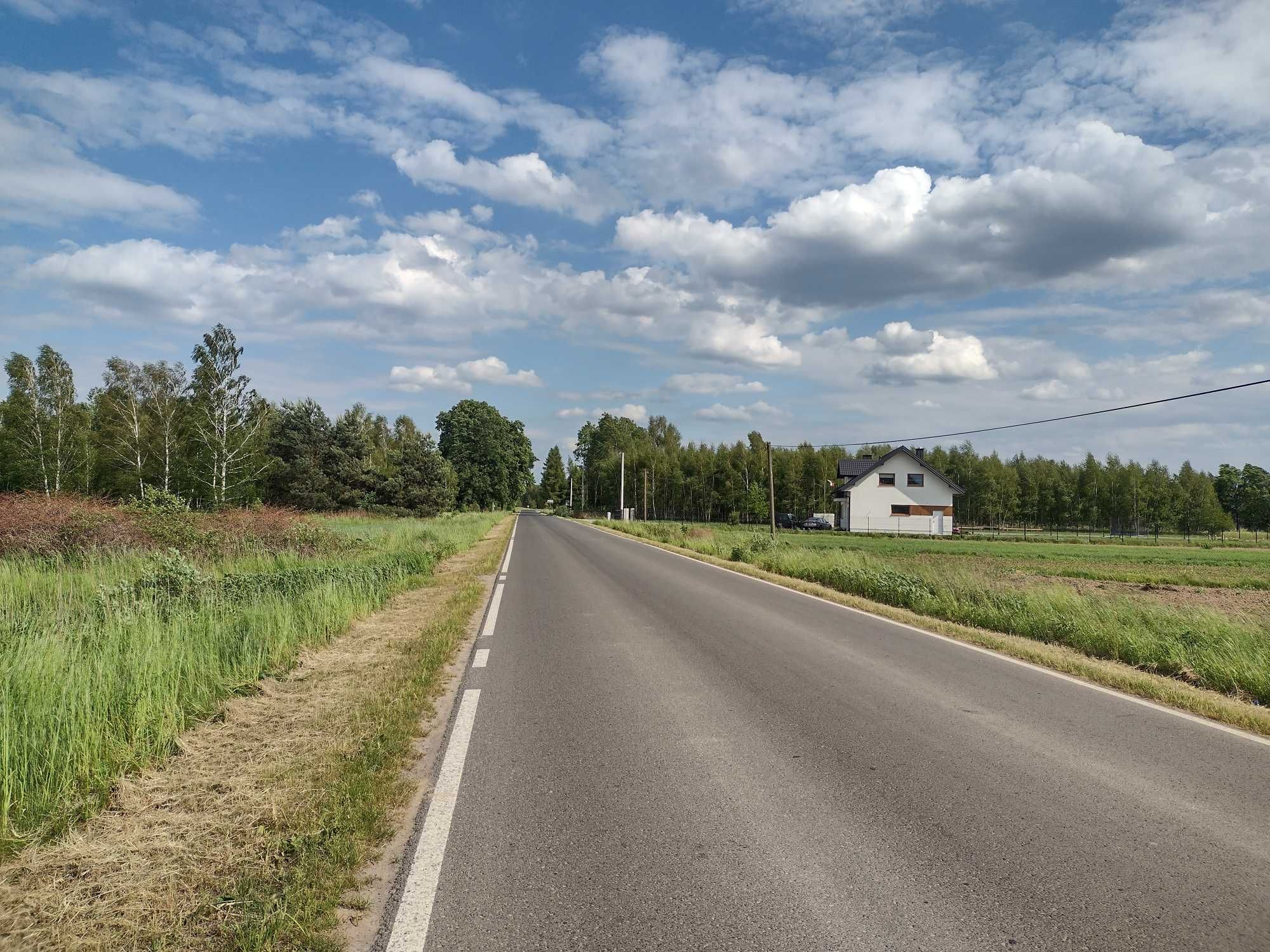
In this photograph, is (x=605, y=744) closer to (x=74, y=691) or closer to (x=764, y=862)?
(x=764, y=862)

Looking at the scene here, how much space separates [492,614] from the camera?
11.1 m

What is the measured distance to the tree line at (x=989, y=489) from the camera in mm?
91500

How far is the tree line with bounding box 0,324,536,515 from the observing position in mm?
43500

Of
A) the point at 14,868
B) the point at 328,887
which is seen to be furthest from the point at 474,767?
the point at 14,868

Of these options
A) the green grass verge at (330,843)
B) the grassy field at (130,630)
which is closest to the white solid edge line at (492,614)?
the grassy field at (130,630)

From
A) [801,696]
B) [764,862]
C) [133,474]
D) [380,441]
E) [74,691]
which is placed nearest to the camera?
[764,862]

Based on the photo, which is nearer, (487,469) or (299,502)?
(299,502)

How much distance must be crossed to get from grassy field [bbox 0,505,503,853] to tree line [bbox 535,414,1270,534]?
67.2m

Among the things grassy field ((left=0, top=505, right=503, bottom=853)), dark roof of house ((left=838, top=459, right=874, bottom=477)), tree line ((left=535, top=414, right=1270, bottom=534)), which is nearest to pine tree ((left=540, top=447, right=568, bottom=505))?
tree line ((left=535, top=414, right=1270, bottom=534))

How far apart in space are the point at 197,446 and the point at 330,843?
53505mm

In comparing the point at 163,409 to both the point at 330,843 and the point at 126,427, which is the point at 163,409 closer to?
the point at 126,427

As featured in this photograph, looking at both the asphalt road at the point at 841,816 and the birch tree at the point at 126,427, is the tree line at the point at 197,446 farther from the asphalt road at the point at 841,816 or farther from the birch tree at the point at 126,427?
the asphalt road at the point at 841,816

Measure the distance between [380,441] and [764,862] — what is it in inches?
3959

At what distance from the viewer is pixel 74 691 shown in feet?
15.3
